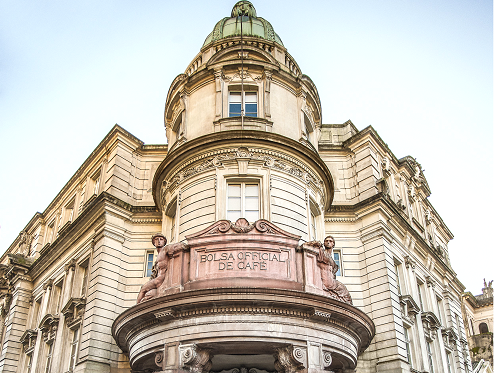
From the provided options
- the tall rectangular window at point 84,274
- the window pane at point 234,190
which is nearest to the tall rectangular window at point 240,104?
the window pane at point 234,190

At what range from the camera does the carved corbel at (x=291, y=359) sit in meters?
14.4

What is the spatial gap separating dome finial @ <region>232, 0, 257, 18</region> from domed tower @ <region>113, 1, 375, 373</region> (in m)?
3.26

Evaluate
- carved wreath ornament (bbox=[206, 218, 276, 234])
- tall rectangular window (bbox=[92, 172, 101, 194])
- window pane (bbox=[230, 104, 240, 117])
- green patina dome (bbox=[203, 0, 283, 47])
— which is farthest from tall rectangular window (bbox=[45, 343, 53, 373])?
green patina dome (bbox=[203, 0, 283, 47])

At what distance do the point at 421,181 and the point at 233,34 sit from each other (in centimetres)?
1596

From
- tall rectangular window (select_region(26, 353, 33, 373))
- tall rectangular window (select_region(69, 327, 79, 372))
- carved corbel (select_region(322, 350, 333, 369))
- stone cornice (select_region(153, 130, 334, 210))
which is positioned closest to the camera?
carved corbel (select_region(322, 350, 333, 369))

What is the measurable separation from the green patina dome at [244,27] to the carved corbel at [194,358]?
16.8 m

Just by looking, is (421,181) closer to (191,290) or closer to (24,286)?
(191,290)

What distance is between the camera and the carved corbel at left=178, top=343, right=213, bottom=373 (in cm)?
1431

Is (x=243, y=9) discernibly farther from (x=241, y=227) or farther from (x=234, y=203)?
(x=241, y=227)

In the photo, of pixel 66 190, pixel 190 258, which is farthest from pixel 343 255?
pixel 66 190

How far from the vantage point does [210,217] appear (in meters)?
18.2

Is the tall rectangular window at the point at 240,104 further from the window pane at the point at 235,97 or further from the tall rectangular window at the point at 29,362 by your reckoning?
the tall rectangular window at the point at 29,362

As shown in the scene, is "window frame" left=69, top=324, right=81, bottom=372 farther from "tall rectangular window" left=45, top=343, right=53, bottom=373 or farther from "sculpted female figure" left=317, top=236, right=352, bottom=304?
"sculpted female figure" left=317, top=236, right=352, bottom=304

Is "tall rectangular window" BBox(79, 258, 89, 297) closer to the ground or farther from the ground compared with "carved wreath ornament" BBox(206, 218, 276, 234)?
farther from the ground
